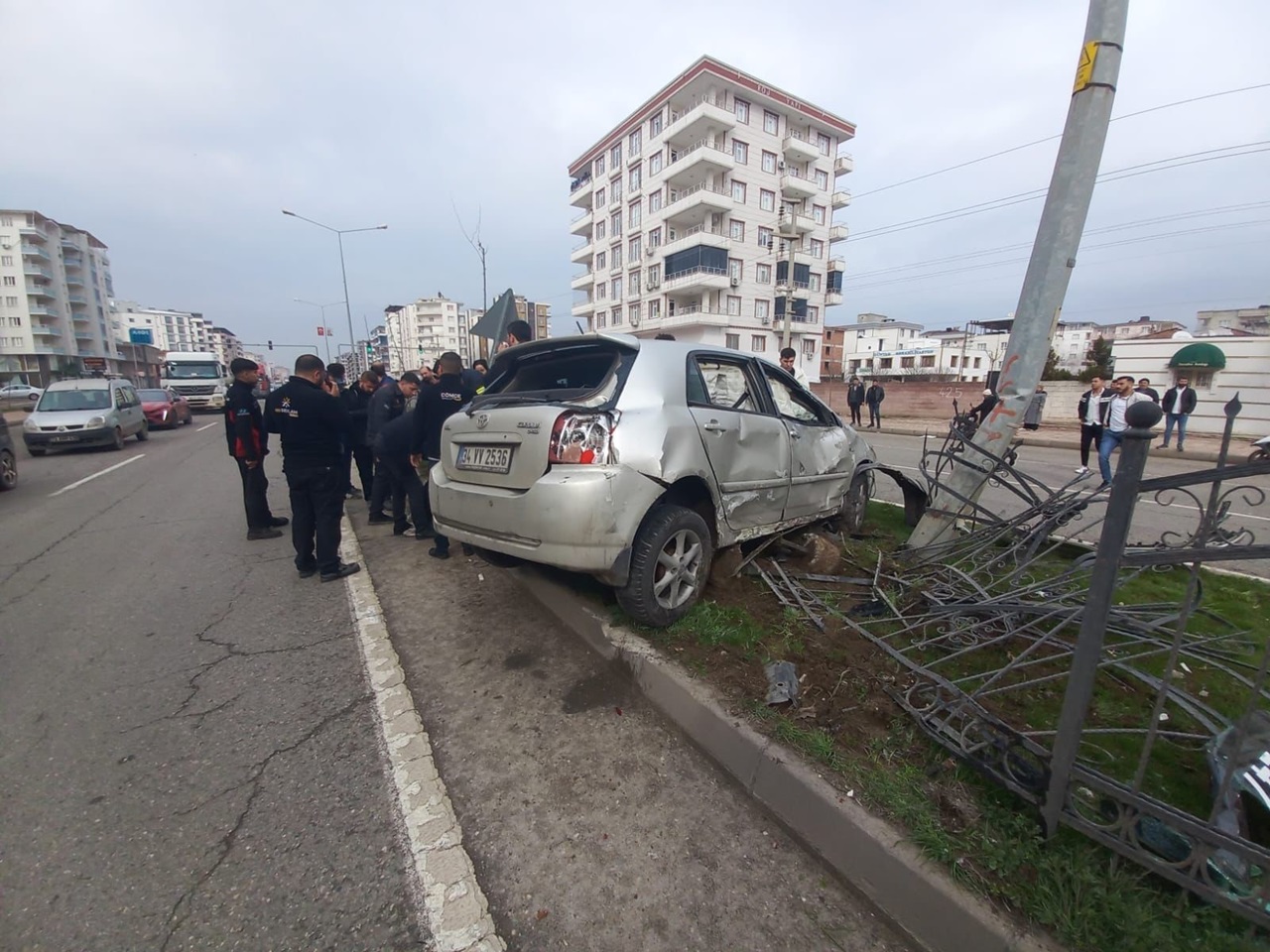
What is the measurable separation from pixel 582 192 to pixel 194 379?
38341mm

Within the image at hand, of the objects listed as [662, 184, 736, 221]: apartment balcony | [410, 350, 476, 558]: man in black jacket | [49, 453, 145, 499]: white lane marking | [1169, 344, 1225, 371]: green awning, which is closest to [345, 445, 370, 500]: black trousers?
[410, 350, 476, 558]: man in black jacket

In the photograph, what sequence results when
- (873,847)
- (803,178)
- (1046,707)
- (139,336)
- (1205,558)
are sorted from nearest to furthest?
(1205,558)
(873,847)
(1046,707)
(803,178)
(139,336)

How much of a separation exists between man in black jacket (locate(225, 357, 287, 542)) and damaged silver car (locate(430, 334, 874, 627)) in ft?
10.7

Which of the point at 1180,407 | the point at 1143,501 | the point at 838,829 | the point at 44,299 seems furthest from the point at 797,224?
the point at 44,299

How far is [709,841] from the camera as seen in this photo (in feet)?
6.67

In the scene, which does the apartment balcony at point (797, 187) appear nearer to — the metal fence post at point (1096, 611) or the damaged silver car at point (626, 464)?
the damaged silver car at point (626, 464)

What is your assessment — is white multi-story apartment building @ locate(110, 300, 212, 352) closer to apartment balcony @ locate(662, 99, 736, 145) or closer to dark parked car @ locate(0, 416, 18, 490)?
apartment balcony @ locate(662, 99, 736, 145)

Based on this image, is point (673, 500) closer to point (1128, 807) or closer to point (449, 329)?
point (1128, 807)

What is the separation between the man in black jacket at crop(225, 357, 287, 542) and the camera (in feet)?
18.7

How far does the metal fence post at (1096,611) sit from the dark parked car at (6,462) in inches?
499

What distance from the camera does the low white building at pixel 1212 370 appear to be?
580 inches

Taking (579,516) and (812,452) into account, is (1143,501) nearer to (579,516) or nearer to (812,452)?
(812,452)

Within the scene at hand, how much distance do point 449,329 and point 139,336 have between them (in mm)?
46478

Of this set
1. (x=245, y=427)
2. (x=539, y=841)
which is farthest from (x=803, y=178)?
(x=539, y=841)
